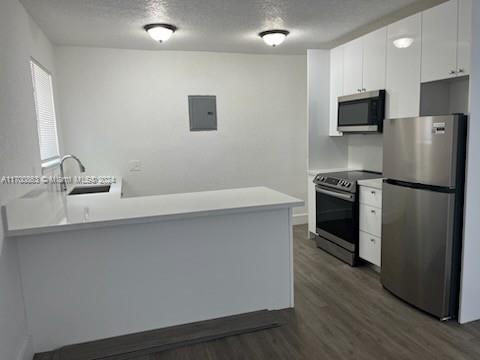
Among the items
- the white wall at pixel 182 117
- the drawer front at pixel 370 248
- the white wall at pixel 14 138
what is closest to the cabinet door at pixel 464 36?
the drawer front at pixel 370 248

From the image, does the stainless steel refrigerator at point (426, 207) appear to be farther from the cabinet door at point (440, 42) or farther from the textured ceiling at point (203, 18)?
the textured ceiling at point (203, 18)

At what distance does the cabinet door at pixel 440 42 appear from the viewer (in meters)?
2.56

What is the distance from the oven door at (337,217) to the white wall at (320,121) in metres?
0.52

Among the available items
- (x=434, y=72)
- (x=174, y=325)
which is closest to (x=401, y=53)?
(x=434, y=72)

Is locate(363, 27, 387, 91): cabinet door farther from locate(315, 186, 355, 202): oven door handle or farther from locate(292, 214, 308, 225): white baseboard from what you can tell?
locate(292, 214, 308, 225): white baseboard

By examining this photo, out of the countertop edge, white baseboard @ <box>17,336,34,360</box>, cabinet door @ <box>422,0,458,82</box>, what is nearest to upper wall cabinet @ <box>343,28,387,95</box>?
cabinet door @ <box>422,0,458,82</box>

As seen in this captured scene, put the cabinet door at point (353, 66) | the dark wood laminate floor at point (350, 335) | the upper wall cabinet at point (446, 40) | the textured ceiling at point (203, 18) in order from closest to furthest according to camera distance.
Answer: the dark wood laminate floor at point (350, 335) → the upper wall cabinet at point (446, 40) → the textured ceiling at point (203, 18) → the cabinet door at point (353, 66)

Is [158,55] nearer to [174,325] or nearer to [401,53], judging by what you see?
[401,53]

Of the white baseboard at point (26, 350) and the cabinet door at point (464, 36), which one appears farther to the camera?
the cabinet door at point (464, 36)

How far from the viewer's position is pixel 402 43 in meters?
3.08

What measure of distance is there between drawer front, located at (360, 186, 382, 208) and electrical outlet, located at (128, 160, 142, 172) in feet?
8.72

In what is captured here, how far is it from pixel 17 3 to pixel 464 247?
3.69 meters

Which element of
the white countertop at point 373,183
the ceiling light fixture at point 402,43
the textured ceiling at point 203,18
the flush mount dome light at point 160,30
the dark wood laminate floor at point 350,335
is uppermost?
the textured ceiling at point 203,18

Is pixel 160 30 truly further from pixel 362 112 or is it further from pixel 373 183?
pixel 373 183
